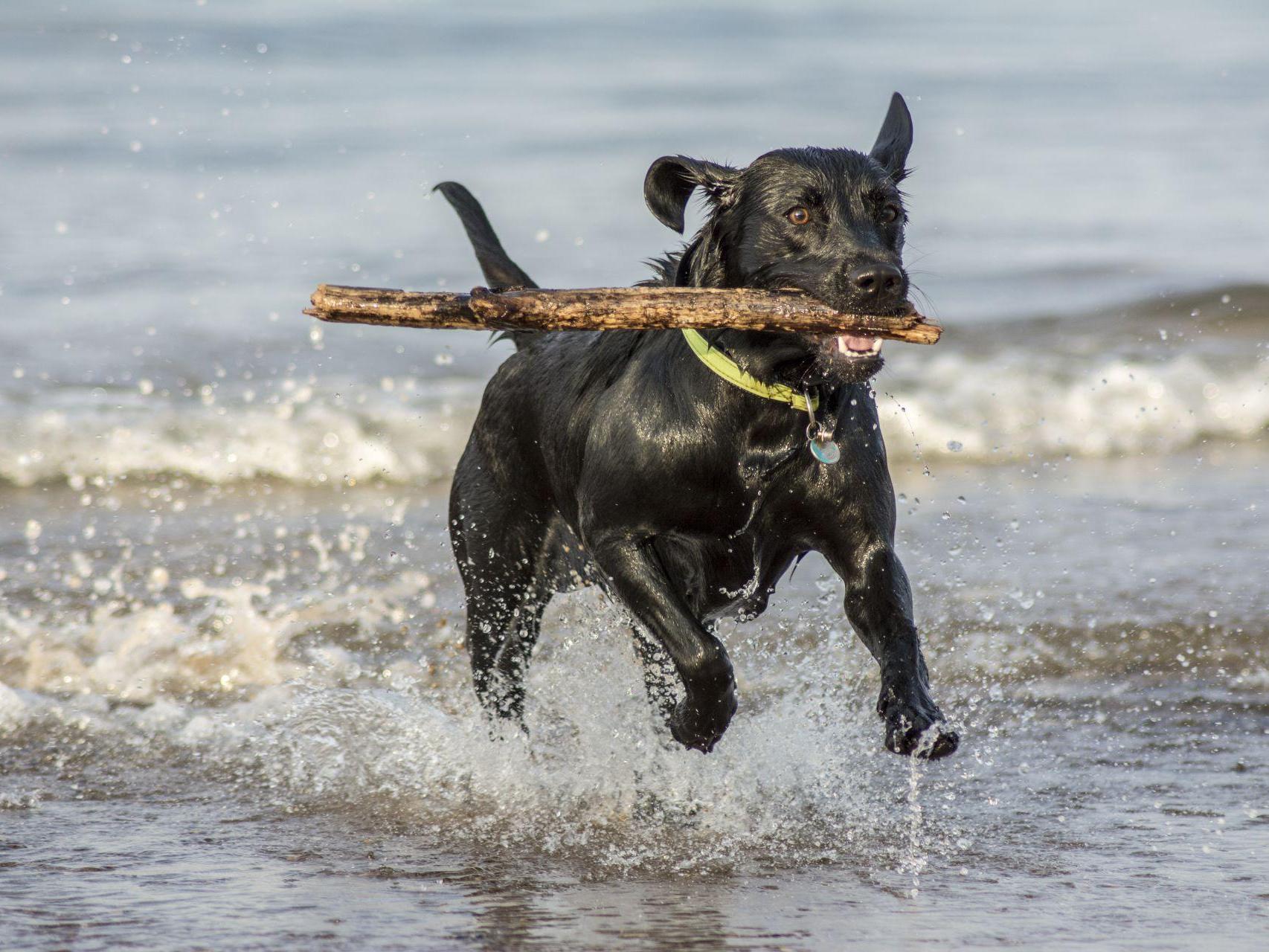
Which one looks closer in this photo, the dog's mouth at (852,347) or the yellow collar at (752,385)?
the dog's mouth at (852,347)

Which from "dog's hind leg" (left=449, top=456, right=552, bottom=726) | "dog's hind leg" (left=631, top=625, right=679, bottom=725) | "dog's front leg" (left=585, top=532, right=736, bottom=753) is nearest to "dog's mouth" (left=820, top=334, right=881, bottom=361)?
"dog's front leg" (left=585, top=532, right=736, bottom=753)

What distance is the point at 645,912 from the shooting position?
3020 mm

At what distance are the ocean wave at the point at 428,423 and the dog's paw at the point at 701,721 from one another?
4531 mm

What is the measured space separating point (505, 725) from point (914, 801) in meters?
1.22

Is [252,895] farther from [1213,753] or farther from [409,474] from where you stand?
[409,474]

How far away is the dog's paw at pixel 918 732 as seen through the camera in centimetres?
324

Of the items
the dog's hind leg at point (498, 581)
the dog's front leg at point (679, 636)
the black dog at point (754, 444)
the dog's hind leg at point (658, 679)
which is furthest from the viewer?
the dog's hind leg at point (498, 581)

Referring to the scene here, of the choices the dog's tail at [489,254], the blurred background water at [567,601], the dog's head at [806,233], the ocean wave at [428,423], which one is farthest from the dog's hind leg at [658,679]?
the ocean wave at [428,423]

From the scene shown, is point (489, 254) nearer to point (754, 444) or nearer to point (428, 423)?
point (754, 444)

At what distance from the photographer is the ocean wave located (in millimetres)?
7965

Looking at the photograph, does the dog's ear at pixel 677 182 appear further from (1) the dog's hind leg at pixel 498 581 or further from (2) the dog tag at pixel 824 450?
(1) the dog's hind leg at pixel 498 581

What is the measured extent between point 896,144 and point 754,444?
83cm

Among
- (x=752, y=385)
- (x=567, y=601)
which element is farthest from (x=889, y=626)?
(x=567, y=601)

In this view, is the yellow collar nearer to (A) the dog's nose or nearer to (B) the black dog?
(B) the black dog
